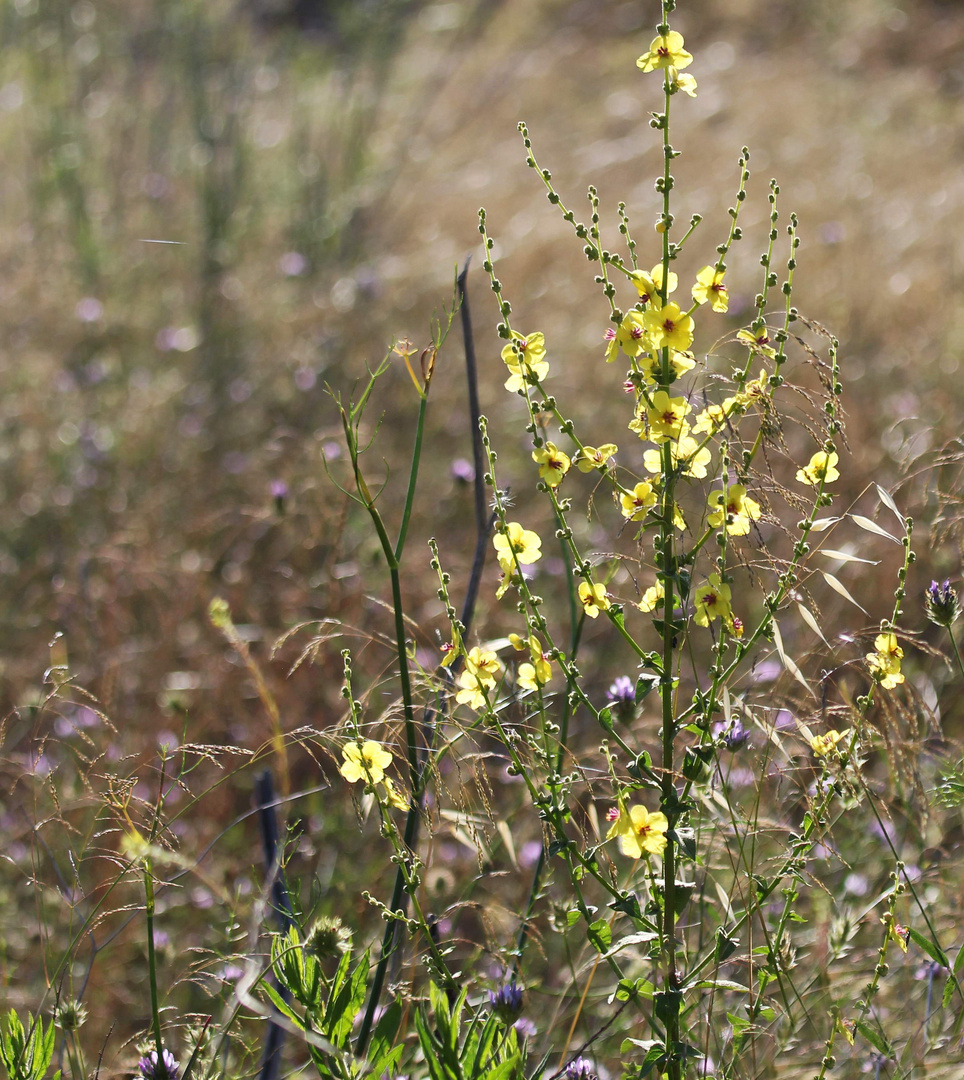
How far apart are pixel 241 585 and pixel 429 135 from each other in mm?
4159

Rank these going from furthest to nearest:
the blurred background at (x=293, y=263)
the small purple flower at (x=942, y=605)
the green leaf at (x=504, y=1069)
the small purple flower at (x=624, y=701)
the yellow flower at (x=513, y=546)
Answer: the blurred background at (x=293, y=263) → the small purple flower at (x=624, y=701) → the small purple flower at (x=942, y=605) → the yellow flower at (x=513, y=546) → the green leaf at (x=504, y=1069)

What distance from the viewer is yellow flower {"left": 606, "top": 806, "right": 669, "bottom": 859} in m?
0.88

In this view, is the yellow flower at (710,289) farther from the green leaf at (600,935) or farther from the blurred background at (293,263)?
the green leaf at (600,935)

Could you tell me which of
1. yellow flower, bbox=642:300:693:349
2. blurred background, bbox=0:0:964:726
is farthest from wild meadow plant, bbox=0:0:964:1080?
blurred background, bbox=0:0:964:726

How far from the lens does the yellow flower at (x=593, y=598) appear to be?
3.03 ft

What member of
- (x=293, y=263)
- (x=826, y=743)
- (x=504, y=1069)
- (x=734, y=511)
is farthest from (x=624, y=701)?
(x=293, y=263)

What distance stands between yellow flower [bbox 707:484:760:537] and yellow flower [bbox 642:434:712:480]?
0.03m

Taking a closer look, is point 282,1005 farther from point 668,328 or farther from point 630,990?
point 668,328

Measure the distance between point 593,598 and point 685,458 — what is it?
149mm

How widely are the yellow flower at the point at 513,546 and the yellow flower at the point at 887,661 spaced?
32 centimetres

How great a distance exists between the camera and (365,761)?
884 mm

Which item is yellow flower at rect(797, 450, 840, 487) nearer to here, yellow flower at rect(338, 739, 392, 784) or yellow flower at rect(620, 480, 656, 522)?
yellow flower at rect(620, 480, 656, 522)

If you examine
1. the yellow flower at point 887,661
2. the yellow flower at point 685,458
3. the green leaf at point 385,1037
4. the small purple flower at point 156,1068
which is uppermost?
the yellow flower at point 685,458

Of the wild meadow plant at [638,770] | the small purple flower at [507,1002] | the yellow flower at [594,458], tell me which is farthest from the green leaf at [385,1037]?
the yellow flower at [594,458]
